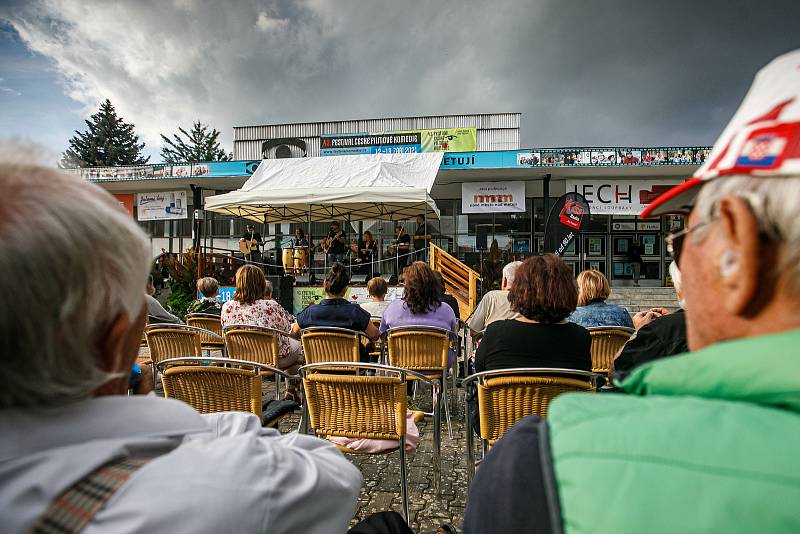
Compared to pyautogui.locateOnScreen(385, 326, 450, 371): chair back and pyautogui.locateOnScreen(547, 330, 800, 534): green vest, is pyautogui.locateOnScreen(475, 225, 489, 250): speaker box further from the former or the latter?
pyautogui.locateOnScreen(547, 330, 800, 534): green vest

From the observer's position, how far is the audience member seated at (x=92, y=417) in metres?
0.60

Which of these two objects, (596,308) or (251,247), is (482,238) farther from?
(596,308)

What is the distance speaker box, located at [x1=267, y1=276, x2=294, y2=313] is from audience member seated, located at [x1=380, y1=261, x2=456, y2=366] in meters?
6.85

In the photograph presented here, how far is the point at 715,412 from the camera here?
0.52m

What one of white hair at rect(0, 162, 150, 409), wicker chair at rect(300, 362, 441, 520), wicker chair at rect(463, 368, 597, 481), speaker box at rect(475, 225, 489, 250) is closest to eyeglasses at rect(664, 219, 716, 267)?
white hair at rect(0, 162, 150, 409)

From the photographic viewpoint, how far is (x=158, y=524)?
2.00 ft

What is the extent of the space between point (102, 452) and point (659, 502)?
0.75m

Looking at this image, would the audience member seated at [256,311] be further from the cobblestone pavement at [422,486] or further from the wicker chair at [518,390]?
the wicker chair at [518,390]

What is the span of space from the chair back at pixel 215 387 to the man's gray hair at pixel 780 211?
2.40m

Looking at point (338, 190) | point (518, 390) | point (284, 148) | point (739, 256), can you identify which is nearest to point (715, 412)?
point (739, 256)

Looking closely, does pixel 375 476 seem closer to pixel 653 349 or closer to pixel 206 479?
pixel 653 349

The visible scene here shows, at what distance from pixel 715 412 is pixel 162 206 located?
1799 cm

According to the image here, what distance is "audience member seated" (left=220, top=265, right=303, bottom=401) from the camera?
4543mm

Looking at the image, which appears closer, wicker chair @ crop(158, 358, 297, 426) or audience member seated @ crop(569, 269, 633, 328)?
wicker chair @ crop(158, 358, 297, 426)
